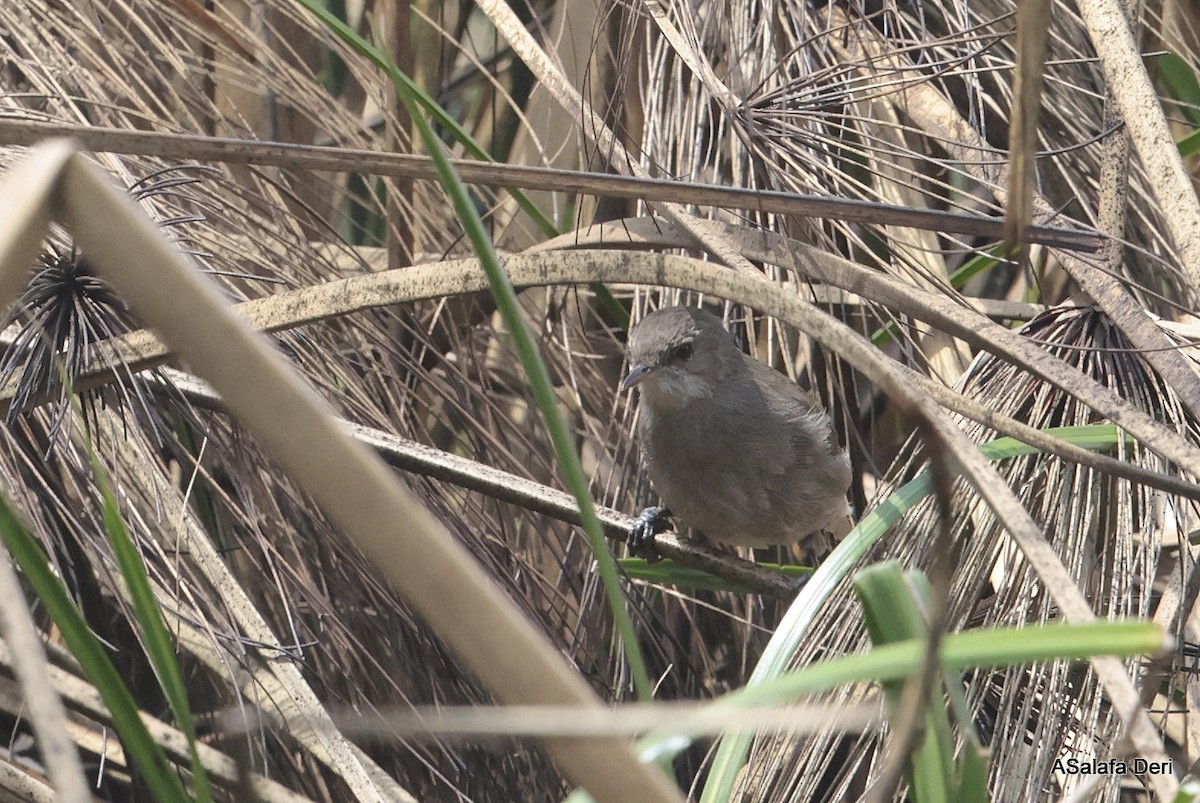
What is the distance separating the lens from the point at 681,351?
319cm

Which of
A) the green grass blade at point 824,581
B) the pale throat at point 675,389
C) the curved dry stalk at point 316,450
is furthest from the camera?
the pale throat at point 675,389

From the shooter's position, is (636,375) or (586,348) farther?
(586,348)

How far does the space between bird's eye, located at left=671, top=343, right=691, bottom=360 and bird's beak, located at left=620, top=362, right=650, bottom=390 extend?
3.9 inches

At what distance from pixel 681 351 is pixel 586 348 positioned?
27 centimetres

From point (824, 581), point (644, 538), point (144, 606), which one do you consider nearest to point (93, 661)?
point (144, 606)

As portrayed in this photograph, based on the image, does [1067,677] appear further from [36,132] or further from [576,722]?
[36,132]

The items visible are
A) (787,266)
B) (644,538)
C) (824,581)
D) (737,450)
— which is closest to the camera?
(824,581)

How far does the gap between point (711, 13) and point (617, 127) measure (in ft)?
1.53

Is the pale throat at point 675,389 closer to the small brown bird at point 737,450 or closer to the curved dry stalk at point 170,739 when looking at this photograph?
the small brown bird at point 737,450

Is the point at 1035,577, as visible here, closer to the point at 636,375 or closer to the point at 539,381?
the point at 539,381

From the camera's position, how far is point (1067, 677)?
5.71ft

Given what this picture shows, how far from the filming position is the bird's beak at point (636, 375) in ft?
10.1

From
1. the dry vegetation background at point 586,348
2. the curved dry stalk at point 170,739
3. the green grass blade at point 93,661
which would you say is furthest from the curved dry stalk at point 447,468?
the green grass blade at point 93,661

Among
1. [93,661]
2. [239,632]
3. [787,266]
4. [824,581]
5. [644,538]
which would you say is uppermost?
[787,266]
